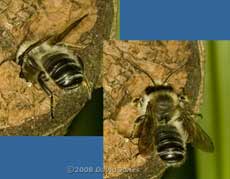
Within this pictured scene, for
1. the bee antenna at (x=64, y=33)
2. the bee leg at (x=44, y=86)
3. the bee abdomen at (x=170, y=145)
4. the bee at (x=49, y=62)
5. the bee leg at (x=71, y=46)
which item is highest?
the bee antenna at (x=64, y=33)

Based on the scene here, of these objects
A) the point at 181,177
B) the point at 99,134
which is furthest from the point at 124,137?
the point at 181,177

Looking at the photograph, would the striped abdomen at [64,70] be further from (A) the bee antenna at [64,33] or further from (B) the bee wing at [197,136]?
(B) the bee wing at [197,136]

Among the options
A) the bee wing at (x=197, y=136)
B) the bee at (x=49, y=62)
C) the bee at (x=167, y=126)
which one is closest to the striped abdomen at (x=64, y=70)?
the bee at (x=49, y=62)

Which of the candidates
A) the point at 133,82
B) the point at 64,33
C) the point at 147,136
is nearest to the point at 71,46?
the point at 64,33

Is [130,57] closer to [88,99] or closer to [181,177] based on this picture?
[88,99]

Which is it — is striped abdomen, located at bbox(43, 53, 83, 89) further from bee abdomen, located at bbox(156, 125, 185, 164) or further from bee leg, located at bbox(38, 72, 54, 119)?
bee abdomen, located at bbox(156, 125, 185, 164)
